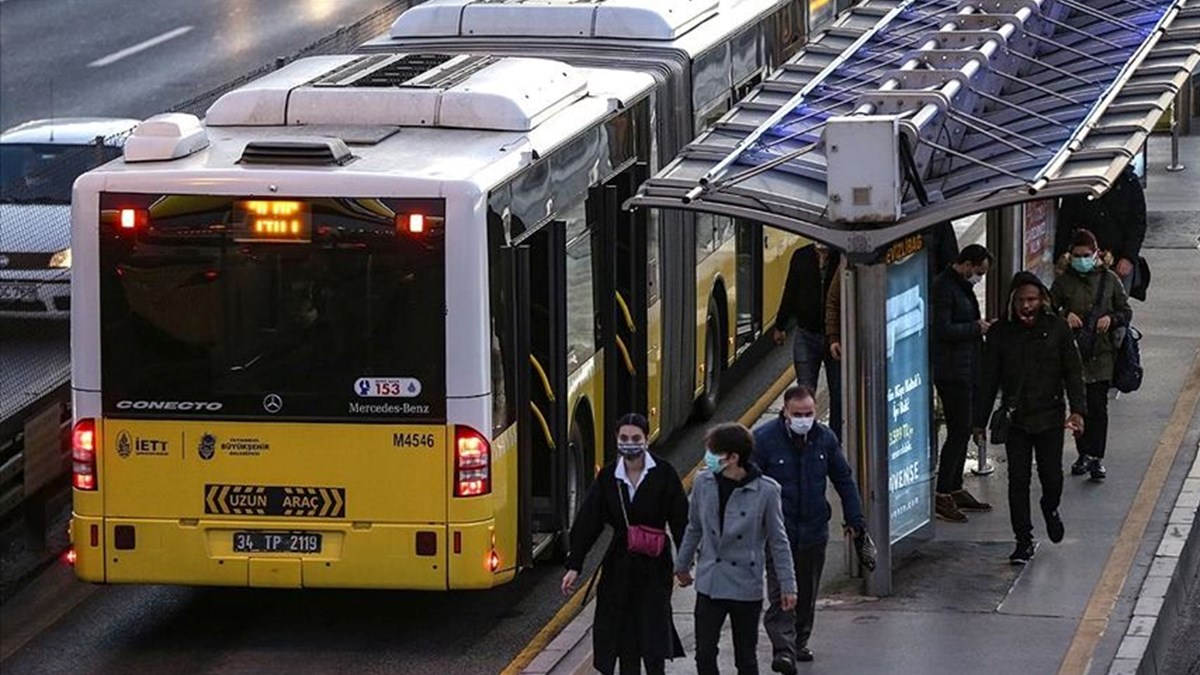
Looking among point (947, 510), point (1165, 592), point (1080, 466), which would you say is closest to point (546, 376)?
point (947, 510)

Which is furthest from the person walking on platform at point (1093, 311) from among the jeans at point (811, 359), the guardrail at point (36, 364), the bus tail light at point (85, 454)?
the guardrail at point (36, 364)

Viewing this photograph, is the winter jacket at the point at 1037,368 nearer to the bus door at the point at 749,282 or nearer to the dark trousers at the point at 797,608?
the dark trousers at the point at 797,608

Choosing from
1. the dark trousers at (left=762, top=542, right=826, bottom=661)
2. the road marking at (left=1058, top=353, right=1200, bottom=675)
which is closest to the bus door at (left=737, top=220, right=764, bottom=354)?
the road marking at (left=1058, top=353, right=1200, bottom=675)

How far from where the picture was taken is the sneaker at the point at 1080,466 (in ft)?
57.1

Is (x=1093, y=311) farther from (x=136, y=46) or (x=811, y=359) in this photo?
(x=136, y=46)

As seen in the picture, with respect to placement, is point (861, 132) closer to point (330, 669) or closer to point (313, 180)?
point (313, 180)

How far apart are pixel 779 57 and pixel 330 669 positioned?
8929 mm

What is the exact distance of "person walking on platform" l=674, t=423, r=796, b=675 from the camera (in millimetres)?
12273

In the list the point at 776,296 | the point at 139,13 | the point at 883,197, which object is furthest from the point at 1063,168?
the point at 139,13

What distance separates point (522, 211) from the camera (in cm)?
1478

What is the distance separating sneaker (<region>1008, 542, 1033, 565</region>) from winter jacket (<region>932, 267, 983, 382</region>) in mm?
1231

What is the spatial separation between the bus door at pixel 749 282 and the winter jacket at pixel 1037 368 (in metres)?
5.51

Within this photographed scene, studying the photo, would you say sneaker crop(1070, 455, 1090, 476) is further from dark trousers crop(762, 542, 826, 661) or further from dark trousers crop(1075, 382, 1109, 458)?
dark trousers crop(762, 542, 826, 661)

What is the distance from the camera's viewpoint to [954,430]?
1636 centimetres
